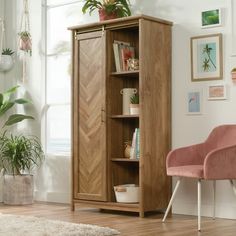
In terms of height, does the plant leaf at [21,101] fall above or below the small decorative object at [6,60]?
below

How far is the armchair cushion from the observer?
191 inches

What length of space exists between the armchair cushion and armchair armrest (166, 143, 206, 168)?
0.15m

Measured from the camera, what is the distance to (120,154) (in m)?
5.95

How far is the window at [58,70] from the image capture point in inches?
271

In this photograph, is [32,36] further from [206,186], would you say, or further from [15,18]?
[206,186]

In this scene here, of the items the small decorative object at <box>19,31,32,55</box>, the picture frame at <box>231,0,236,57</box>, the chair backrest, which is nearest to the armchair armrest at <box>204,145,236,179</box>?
the chair backrest

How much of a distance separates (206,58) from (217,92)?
335 millimetres

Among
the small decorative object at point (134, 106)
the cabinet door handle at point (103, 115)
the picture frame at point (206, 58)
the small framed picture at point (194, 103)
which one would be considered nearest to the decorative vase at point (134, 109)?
the small decorative object at point (134, 106)

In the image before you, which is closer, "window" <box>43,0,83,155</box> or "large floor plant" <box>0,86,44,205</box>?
"large floor plant" <box>0,86,44,205</box>

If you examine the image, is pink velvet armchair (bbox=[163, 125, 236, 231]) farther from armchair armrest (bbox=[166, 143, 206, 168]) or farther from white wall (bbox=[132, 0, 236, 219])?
white wall (bbox=[132, 0, 236, 219])

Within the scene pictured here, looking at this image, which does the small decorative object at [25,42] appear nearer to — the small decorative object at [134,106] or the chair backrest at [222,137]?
the small decorative object at [134,106]

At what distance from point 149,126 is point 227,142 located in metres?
0.73

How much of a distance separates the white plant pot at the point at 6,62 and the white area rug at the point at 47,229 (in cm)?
273

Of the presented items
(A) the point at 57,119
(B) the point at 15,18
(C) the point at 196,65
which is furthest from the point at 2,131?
(C) the point at 196,65
